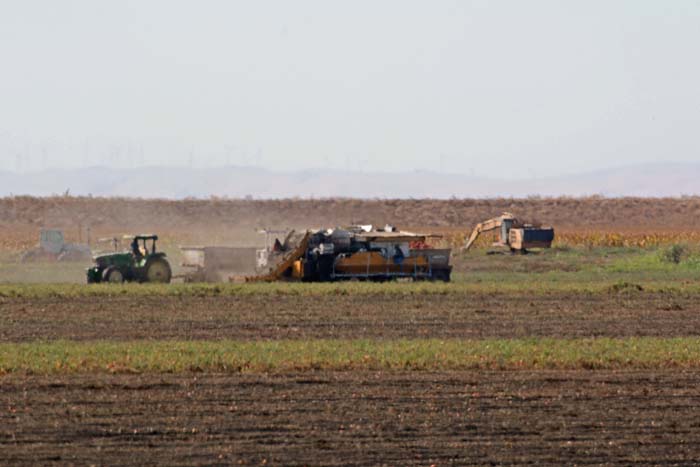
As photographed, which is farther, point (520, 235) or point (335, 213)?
point (335, 213)

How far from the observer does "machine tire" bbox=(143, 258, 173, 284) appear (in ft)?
125

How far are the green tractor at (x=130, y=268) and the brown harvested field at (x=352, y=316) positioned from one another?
6.69 metres

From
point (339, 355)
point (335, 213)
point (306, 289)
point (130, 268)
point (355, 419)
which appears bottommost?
point (355, 419)

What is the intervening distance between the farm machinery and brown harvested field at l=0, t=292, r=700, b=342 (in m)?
4.95

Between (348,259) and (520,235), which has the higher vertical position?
(520,235)

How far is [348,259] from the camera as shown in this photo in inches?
1464

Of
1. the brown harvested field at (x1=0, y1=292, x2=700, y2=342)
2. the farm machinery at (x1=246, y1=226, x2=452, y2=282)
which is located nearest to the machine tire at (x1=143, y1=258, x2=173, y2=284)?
the farm machinery at (x1=246, y1=226, x2=452, y2=282)

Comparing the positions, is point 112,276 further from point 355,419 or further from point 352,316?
point 355,419

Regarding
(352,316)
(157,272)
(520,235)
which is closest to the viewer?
(352,316)

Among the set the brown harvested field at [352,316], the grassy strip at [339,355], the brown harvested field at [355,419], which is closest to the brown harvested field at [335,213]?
the brown harvested field at [352,316]

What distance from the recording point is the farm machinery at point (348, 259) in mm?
37094

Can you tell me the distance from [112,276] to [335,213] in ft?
273

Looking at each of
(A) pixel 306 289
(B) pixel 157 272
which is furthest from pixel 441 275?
(B) pixel 157 272

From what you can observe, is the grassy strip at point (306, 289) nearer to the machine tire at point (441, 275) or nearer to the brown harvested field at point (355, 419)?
the machine tire at point (441, 275)
